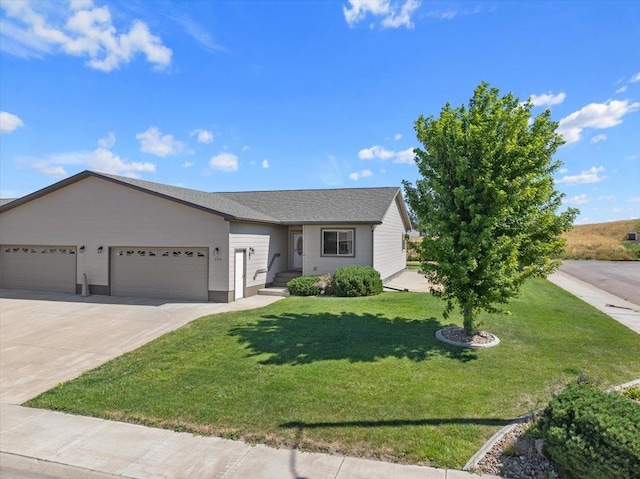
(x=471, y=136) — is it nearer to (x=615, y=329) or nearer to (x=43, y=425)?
(x=615, y=329)

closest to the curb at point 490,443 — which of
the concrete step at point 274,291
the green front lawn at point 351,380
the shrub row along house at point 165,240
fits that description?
the green front lawn at point 351,380

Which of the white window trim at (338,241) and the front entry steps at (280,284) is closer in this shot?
the front entry steps at (280,284)

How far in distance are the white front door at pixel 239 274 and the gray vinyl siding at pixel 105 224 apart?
0.73m

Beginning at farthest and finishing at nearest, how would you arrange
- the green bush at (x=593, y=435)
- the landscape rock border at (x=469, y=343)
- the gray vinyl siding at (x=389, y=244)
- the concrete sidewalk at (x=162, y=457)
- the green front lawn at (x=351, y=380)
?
the gray vinyl siding at (x=389, y=244)
the landscape rock border at (x=469, y=343)
the green front lawn at (x=351, y=380)
the concrete sidewalk at (x=162, y=457)
the green bush at (x=593, y=435)

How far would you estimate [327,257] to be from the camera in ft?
57.7

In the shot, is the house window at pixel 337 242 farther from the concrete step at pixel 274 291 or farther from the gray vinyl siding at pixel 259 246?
the concrete step at pixel 274 291

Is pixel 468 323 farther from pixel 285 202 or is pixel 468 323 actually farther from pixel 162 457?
pixel 285 202

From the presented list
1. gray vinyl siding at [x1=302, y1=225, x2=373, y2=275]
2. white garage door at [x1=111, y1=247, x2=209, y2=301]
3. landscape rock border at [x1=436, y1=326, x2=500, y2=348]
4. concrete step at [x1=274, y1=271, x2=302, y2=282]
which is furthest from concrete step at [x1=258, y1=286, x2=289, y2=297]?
landscape rock border at [x1=436, y1=326, x2=500, y2=348]

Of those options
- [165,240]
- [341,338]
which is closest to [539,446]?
[341,338]

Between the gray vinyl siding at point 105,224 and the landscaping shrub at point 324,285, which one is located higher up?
the gray vinyl siding at point 105,224

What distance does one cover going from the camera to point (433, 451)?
441cm

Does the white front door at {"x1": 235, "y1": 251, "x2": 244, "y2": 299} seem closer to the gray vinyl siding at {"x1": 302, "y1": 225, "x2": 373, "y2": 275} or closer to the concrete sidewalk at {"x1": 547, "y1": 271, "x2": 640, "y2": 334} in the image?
the gray vinyl siding at {"x1": 302, "y1": 225, "x2": 373, "y2": 275}

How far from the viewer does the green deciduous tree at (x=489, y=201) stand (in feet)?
26.0

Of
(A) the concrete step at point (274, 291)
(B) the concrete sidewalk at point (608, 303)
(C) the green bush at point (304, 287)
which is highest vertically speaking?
(C) the green bush at point (304, 287)
